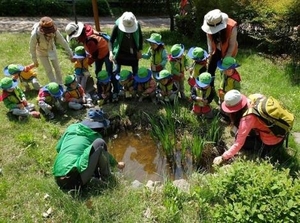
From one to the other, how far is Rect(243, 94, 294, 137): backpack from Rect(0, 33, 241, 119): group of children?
1186 millimetres

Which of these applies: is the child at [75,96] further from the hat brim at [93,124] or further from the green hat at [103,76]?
the hat brim at [93,124]

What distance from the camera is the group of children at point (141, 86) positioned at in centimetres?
594

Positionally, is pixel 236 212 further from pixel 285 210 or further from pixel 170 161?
pixel 170 161

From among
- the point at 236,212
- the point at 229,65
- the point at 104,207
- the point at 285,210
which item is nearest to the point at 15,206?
the point at 104,207

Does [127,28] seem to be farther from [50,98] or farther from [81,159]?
[81,159]

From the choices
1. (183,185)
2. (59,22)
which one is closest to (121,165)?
(183,185)

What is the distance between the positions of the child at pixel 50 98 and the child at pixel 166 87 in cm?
175

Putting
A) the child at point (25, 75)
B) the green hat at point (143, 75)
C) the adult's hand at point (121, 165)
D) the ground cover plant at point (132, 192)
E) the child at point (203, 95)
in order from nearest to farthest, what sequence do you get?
1. the ground cover plant at point (132, 192)
2. the adult's hand at point (121, 165)
3. the child at point (203, 95)
4. the green hat at point (143, 75)
5. the child at point (25, 75)

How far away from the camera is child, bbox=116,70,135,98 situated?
6.29m

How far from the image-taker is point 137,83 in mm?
6438

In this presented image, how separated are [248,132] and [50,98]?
11.6 ft

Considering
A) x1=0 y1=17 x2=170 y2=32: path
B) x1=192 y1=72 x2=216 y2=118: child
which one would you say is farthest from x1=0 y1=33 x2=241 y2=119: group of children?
x1=0 y1=17 x2=170 y2=32: path

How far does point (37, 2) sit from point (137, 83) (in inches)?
431

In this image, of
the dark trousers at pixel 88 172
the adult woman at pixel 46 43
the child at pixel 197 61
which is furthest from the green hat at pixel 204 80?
the adult woman at pixel 46 43
